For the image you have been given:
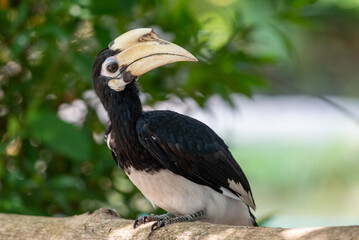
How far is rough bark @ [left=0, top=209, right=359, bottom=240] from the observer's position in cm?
113

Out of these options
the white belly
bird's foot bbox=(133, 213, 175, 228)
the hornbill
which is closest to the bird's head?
the hornbill

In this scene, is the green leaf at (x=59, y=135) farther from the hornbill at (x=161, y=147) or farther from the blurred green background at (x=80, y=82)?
the hornbill at (x=161, y=147)

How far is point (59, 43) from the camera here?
6.79ft

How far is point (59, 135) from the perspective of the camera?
70.8 inches

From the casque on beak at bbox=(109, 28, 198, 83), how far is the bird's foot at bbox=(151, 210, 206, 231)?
372 mm

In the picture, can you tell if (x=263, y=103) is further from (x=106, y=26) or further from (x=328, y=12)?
(x=106, y=26)

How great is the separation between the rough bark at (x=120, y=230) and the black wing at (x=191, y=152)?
0.59 feet

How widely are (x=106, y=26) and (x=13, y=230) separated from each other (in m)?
0.82

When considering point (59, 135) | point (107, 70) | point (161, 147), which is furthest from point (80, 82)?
point (161, 147)

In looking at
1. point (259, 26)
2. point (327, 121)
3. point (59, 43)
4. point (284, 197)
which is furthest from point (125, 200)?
point (327, 121)

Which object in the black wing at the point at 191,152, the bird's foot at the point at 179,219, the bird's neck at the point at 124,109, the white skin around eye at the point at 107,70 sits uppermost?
the white skin around eye at the point at 107,70

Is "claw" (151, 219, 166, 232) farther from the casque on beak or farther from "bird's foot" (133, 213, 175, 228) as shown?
the casque on beak

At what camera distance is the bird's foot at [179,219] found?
1.38 m

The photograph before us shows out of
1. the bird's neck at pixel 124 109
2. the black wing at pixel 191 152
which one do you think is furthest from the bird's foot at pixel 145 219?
the bird's neck at pixel 124 109
